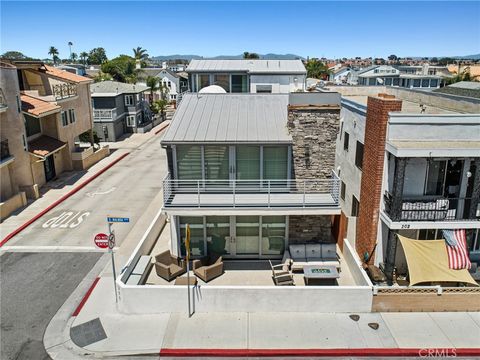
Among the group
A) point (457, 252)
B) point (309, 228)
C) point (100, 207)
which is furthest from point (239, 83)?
point (457, 252)

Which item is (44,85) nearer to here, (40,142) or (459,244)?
(40,142)

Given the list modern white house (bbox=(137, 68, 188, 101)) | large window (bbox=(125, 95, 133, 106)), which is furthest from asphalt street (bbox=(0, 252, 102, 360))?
modern white house (bbox=(137, 68, 188, 101))

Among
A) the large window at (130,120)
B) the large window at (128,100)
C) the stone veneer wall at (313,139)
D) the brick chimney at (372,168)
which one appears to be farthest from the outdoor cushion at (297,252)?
the large window at (130,120)

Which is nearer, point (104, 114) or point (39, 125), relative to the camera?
point (39, 125)

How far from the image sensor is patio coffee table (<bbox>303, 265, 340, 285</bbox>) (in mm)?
14977

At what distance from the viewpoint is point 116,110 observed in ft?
149

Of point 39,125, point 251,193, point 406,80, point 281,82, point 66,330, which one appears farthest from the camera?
point 406,80

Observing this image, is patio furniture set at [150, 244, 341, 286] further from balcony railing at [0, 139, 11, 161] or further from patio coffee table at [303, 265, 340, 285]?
balcony railing at [0, 139, 11, 161]

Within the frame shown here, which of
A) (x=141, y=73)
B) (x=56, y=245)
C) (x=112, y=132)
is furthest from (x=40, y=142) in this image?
(x=141, y=73)

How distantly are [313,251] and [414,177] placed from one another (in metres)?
5.30

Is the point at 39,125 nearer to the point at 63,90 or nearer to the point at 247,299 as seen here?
the point at 63,90

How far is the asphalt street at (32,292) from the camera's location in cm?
1250

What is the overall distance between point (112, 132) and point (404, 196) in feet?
124

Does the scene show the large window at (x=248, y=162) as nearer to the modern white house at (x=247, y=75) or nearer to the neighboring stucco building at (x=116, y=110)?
the modern white house at (x=247, y=75)
